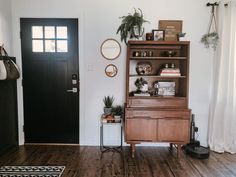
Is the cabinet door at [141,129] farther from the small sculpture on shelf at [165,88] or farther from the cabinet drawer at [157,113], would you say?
the small sculpture on shelf at [165,88]

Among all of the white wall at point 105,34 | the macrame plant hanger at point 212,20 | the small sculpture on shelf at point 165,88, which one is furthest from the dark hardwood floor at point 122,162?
the macrame plant hanger at point 212,20

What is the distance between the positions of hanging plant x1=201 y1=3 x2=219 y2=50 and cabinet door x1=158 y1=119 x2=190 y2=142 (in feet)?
4.50

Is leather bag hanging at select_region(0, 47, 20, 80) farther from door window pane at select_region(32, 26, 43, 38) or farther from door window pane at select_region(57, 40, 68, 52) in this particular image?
door window pane at select_region(57, 40, 68, 52)

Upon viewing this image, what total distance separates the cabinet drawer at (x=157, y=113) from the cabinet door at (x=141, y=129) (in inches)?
2.4

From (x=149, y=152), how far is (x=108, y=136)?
29.7 inches

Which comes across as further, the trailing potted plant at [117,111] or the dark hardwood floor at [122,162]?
the trailing potted plant at [117,111]

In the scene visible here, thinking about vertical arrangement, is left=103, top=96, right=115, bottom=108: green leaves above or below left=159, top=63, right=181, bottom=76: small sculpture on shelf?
below

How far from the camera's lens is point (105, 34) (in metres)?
3.71

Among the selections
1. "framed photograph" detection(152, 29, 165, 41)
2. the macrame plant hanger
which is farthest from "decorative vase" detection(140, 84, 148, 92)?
the macrame plant hanger

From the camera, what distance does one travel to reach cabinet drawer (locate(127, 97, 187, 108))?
3.39 m

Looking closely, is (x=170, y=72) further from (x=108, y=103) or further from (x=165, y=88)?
(x=108, y=103)

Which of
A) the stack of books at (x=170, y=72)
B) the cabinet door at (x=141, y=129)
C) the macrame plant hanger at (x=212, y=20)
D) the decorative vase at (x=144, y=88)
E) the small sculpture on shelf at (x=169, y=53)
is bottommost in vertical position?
the cabinet door at (x=141, y=129)

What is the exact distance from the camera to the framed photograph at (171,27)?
144 inches

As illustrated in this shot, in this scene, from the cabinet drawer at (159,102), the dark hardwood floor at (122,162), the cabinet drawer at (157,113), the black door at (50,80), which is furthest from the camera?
the black door at (50,80)
